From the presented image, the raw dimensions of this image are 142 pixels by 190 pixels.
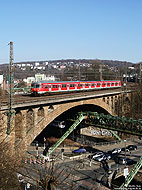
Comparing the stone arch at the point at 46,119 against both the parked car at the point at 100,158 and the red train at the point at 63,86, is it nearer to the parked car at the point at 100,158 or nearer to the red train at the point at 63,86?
the red train at the point at 63,86

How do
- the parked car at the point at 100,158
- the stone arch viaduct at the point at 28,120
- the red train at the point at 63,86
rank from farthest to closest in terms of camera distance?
the red train at the point at 63,86
the parked car at the point at 100,158
the stone arch viaduct at the point at 28,120

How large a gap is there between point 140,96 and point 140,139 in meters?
11.9

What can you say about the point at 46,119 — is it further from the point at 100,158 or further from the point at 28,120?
the point at 100,158

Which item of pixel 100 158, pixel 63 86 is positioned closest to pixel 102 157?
pixel 100 158

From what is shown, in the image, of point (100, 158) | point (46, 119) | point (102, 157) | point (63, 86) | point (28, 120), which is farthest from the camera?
point (63, 86)

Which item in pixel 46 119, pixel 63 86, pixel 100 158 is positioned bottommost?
pixel 100 158

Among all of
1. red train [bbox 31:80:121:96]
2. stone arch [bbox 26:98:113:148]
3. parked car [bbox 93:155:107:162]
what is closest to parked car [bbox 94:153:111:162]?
parked car [bbox 93:155:107:162]

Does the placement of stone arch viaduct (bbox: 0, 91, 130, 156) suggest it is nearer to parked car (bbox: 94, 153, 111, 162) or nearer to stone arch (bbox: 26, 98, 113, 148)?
stone arch (bbox: 26, 98, 113, 148)

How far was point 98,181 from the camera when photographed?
2262 centimetres

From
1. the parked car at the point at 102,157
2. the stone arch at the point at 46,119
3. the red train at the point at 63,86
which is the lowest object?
the parked car at the point at 102,157

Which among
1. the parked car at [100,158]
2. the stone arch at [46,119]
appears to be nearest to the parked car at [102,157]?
the parked car at [100,158]

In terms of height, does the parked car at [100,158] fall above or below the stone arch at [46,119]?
below

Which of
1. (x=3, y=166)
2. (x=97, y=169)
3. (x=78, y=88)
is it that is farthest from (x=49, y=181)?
(x=78, y=88)

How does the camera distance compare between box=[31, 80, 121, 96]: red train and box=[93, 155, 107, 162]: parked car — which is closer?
box=[93, 155, 107, 162]: parked car
